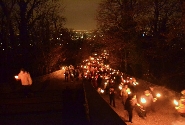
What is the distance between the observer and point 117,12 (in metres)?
33.6

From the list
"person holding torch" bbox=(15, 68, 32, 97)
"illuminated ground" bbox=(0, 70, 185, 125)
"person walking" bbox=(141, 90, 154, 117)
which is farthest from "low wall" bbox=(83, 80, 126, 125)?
"person walking" bbox=(141, 90, 154, 117)

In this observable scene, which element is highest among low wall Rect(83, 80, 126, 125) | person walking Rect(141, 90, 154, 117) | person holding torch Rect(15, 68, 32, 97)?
person holding torch Rect(15, 68, 32, 97)

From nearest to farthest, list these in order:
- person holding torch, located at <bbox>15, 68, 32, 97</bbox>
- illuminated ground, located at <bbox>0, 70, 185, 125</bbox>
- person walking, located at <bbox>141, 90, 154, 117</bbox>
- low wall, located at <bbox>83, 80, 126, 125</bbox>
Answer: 1. low wall, located at <bbox>83, 80, 126, 125</bbox>
2. illuminated ground, located at <bbox>0, 70, 185, 125</bbox>
3. person holding torch, located at <bbox>15, 68, 32, 97</bbox>
4. person walking, located at <bbox>141, 90, 154, 117</bbox>

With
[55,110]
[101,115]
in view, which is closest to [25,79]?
[55,110]

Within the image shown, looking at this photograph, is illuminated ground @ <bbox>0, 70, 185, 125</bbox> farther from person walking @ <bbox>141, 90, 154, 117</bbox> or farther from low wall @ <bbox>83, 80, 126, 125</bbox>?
person walking @ <bbox>141, 90, 154, 117</bbox>

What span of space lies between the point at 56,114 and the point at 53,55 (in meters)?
33.4

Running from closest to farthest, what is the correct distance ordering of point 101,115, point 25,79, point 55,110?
1. point 101,115
2. point 55,110
3. point 25,79

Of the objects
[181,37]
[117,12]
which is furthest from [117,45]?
[181,37]

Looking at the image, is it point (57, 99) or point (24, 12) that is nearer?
point (57, 99)

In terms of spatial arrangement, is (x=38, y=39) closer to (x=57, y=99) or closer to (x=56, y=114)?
(x=57, y=99)

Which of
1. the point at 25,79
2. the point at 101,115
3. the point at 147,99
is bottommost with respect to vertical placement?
the point at 147,99

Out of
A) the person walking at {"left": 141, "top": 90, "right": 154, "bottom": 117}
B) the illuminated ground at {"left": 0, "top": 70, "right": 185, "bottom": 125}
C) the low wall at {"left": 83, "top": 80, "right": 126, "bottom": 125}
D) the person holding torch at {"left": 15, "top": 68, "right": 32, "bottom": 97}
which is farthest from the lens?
the person walking at {"left": 141, "top": 90, "right": 154, "bottom": 117}

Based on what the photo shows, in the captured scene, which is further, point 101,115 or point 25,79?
point 25,79

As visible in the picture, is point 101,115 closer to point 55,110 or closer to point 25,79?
point 55,110
